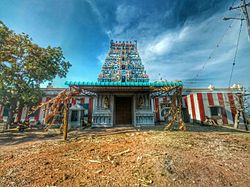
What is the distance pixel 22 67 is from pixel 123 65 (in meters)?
13.6

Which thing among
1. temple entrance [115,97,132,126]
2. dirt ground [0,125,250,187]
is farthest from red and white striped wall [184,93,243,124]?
dirt ground [0,125,250,187]

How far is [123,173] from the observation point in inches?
107

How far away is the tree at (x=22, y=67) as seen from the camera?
31.8 feet

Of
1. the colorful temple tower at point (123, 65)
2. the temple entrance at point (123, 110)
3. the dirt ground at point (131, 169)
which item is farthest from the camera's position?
the colorful temple tower at point (123, 65)

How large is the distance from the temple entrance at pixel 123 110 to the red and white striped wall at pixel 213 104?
1034 centimetres

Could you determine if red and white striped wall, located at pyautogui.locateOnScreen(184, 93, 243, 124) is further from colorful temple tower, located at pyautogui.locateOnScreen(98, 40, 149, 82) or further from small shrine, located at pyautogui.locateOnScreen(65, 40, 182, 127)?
colorful temple tower, located at pyautogui.locateOnScreen(98, 40, 149, 82)

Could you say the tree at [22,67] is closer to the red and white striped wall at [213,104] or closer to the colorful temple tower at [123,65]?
the colorful temple tower at [123,65]

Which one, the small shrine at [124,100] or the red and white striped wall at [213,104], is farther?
the red and white striped wall at [213,104]

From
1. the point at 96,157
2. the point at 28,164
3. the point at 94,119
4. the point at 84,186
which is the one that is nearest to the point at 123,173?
the point at 84,186

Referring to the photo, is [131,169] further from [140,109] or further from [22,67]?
[22,67]

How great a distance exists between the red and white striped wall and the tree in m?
19.3

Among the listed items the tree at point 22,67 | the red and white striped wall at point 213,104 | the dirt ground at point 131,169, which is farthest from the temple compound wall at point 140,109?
the dirt ground at point 131,169

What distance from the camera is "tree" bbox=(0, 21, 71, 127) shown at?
9703 millimetres

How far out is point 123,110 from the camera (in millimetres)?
12141
